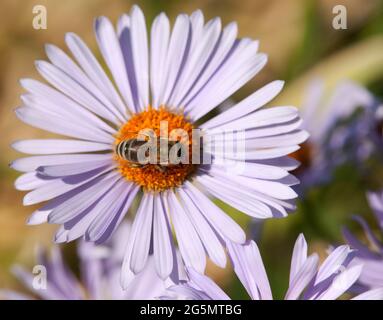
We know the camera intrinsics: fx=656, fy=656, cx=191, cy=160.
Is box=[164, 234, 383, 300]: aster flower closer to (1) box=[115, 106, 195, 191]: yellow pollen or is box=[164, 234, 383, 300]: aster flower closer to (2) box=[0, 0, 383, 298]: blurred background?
(1) box=[115, 106, 195, 191]: yellow pollen

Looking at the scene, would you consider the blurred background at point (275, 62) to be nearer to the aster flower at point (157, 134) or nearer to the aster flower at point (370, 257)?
the aster flower at point (370, 257)

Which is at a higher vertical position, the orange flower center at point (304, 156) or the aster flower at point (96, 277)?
the orange flower center at point (304, 156)

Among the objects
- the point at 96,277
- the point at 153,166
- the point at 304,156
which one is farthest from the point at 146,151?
the point at 304,156

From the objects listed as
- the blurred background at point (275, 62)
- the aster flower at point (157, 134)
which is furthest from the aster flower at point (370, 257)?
the blurred background at point (275, 62)

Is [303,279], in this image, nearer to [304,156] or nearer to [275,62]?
[304,156]

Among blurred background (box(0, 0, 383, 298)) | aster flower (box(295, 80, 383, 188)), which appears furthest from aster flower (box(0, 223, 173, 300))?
aster flower (box(295, 80, 383, 188))

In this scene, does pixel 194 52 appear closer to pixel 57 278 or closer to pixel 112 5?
pixel 57 278

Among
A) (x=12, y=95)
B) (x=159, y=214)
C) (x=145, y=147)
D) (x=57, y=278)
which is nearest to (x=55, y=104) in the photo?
(x=145, y=147)
